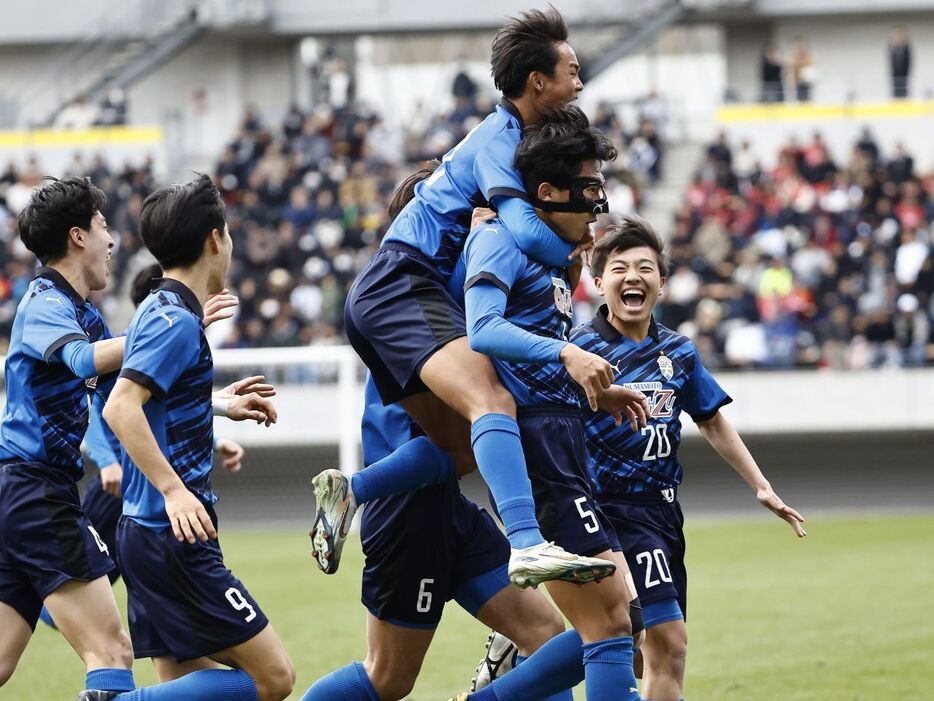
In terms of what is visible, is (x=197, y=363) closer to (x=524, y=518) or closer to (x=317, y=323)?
(x=524, y=518)

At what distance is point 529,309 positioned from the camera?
16.8 feet

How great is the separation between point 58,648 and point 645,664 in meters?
5.29

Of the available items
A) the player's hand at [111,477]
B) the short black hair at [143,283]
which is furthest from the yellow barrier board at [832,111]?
the player's hand at [111,477]

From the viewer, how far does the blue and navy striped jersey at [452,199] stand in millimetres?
5234

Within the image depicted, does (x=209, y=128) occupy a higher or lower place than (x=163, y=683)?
higher

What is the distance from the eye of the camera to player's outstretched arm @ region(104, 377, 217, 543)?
15.2 ft

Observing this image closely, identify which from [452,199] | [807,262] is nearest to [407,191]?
[452,199]

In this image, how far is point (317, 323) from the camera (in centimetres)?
2064

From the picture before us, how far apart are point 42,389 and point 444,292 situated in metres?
1.55

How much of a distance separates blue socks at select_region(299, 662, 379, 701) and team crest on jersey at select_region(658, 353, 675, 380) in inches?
66.8

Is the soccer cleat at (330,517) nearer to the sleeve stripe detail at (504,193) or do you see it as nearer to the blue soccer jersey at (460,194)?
the blue soccer jersey at (460,194)

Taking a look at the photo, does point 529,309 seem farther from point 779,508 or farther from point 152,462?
point 779,508

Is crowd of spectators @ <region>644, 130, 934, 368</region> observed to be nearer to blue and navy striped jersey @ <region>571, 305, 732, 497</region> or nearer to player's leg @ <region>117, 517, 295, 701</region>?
blue and navy striped jersey @ <region>571, 305, 732, 497</region>

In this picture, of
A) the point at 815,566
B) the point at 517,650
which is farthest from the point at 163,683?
the point at 815,566
